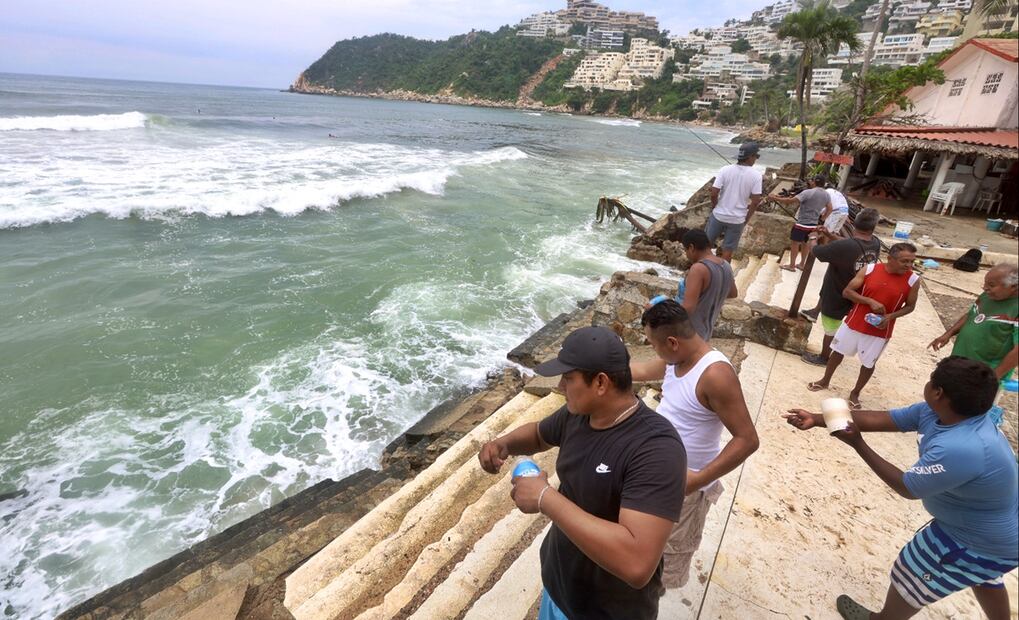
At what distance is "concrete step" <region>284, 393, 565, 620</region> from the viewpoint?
3158 mm

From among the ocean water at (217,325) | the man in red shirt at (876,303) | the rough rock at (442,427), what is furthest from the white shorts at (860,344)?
the ocean water at (217,325)

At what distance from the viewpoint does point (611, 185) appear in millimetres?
25797

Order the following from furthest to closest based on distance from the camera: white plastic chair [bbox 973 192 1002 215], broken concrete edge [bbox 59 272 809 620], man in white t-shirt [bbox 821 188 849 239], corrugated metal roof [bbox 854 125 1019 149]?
white plastic chair [bbox 973 192 1002 215]
corrugated metal roof [bbox 854 125 1019 149]
man in white t-shirt [bbox 821 188 849 239]
broken concrete edge [bbox 59 272 809 620]

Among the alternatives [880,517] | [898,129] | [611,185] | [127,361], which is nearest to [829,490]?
[880,517]

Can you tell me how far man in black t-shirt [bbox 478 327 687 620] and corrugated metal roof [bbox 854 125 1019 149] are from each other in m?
16.6

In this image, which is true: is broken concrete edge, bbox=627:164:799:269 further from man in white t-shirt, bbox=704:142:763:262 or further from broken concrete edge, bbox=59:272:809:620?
broken concrete edge, bbox=59:272:809:620

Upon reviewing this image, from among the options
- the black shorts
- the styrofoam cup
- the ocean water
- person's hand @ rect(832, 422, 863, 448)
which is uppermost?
A: the styrofoam cup

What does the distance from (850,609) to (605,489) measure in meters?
2.31

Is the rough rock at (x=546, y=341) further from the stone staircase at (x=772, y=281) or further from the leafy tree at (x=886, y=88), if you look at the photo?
the leafy tree at (x=886, y=88)

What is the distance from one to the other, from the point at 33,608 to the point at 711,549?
5698 millimetres

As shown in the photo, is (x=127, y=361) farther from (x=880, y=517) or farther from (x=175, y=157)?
(x=175, y=157)

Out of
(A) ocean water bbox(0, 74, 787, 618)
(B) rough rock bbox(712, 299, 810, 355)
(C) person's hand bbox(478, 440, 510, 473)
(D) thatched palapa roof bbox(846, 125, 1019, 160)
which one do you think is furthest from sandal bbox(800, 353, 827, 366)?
(D) thatched palapa roof bbox(846, 125, 1019, 160)

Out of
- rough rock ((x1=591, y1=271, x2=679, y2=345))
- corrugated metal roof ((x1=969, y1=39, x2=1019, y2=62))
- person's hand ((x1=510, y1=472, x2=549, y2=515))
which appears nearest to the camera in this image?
person's hand ((x1=510, y1=472, x2=549, y2=515))

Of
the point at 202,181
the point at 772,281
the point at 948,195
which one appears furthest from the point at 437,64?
the point at 772,281
